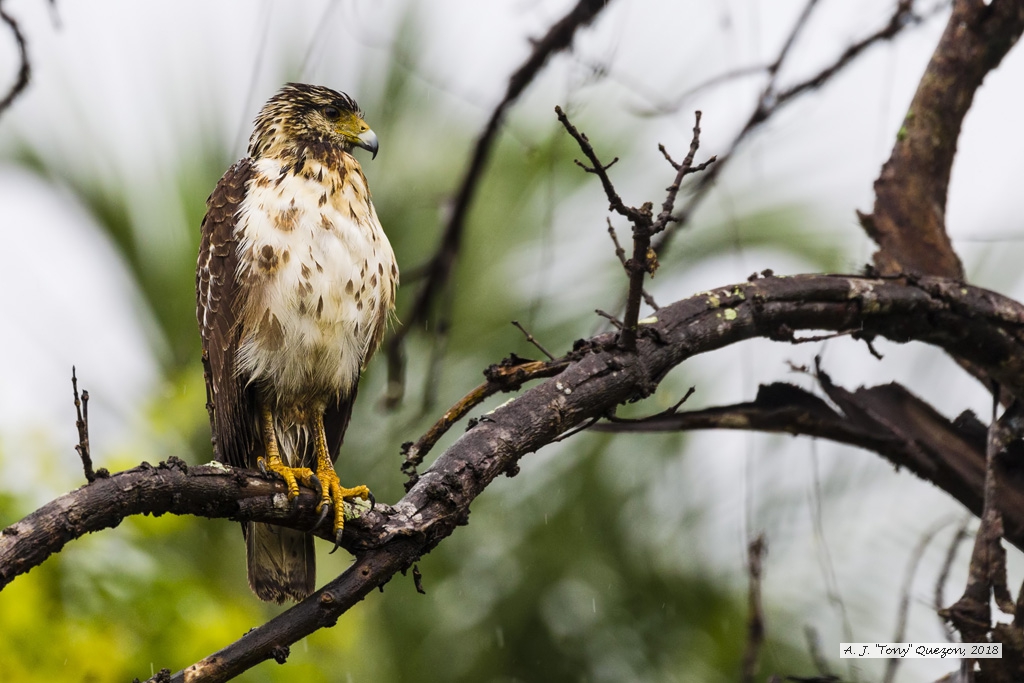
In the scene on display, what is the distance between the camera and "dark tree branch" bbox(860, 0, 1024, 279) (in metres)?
3.14

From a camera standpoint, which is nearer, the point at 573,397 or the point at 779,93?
the point at 573,397

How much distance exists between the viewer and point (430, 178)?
4.21 meters

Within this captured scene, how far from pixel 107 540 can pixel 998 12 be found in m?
3.59

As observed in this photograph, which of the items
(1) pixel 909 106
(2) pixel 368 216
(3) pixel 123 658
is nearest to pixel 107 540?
(3) pixel 123 658

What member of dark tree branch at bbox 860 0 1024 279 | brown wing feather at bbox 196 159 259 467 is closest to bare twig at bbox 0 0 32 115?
brown wing feather at bbox 196 159 259 467

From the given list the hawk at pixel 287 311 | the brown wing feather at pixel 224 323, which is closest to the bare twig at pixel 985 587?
the hawk at pixel 287 311

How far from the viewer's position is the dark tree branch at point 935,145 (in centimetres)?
314

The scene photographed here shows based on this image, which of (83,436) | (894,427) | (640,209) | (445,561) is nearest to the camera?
(83,436)

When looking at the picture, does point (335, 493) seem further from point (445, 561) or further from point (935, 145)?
point (935, 145)

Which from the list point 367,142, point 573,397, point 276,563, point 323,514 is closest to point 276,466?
point 276,563

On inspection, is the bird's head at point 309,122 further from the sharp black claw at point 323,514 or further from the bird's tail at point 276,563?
the sharp black claw at point 323,514

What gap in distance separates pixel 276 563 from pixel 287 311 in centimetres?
77

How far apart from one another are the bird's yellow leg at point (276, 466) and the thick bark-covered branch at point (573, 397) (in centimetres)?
7

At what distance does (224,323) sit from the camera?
2.91m
